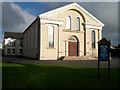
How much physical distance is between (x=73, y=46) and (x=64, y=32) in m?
3.33

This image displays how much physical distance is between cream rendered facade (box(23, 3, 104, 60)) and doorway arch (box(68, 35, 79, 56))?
0.19 meters

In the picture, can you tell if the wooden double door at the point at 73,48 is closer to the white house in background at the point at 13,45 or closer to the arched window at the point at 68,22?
the arched window at the point at 68,22

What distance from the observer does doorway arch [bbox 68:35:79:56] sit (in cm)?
3700

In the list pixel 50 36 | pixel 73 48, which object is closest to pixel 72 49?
pixel 73 48

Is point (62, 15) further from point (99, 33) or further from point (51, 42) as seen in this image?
point (99, 33)

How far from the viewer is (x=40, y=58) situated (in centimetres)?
3300

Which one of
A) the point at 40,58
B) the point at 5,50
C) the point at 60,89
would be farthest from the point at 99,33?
the point at 5,50

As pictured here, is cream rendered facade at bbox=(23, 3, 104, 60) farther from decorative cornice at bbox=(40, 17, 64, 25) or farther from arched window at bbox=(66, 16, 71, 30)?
arched window at bbox=(66, 16, 71, 30)

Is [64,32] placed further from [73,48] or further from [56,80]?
[56,80]

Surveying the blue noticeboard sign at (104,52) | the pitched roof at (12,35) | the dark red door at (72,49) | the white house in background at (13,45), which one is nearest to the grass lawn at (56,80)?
the blue noticeboard sign at (104,52)

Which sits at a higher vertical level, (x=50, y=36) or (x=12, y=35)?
(x=12, y=35)

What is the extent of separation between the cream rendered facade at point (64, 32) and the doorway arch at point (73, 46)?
187mm

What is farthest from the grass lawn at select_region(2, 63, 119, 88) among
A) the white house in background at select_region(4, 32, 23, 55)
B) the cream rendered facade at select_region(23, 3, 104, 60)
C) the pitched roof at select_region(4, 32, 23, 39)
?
the pitched roof at select_region(4, 32, 23, 39)

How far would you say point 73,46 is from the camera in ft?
123
